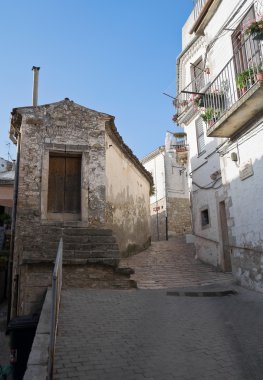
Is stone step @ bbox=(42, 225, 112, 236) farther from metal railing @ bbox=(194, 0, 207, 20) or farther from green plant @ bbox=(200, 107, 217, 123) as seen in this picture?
metal railing @ bbox=(194, 0, 207, 20)

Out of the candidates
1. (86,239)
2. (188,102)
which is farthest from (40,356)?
(188,102)

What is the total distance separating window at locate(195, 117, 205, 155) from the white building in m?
0.54

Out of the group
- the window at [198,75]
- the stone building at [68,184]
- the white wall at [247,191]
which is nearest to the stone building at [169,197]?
the window at [198,75]

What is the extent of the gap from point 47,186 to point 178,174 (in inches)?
701

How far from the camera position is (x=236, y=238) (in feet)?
31.2

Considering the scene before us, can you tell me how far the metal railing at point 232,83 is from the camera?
8.47 meters

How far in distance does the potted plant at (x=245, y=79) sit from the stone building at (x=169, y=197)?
50.8ft

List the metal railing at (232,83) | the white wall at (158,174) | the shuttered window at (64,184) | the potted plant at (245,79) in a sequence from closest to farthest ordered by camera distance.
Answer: the potted plant at (245,79) → the metal railing at (232,83) → the shuttered window at (64,184) → the white wall at (158,174)

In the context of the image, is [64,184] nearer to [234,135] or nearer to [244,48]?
[234,135]

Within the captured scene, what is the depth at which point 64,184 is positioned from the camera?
1058 centimetres

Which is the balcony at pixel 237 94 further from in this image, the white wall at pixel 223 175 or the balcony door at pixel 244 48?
the white wall at pixel 223 175

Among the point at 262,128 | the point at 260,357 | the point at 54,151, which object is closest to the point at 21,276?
the point at 54,151

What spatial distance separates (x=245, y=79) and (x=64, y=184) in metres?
5.86

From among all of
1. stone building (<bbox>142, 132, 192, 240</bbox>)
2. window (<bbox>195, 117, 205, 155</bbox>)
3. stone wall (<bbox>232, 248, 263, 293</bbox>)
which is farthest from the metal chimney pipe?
stone building (<bbox>142, 132, 192, 240</bbox>)
